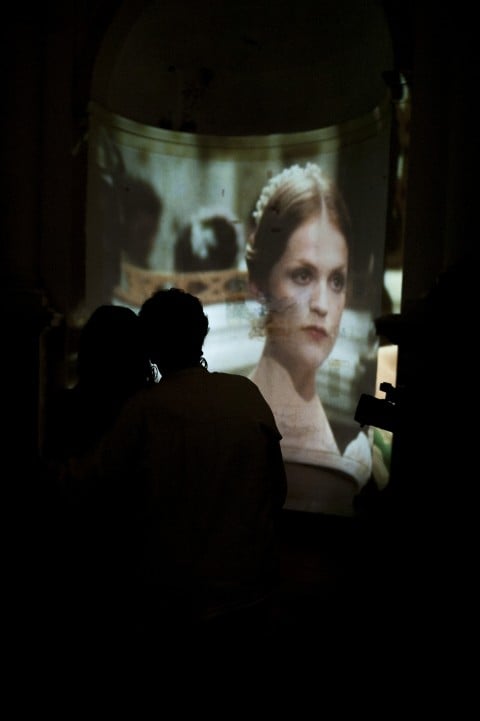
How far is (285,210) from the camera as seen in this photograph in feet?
13.6

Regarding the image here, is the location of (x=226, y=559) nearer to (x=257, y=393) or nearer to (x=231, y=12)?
(x=257, y=393)

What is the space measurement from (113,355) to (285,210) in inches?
120

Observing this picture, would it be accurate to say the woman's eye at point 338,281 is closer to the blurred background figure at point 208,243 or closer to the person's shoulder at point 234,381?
the blurred background figure at point 208,243

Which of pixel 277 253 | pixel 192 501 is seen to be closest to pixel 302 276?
pixel 277 253

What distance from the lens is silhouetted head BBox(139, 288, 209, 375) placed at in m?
1.18

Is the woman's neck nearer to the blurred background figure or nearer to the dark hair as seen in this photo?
the dark hair

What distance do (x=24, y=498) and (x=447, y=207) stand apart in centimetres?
217

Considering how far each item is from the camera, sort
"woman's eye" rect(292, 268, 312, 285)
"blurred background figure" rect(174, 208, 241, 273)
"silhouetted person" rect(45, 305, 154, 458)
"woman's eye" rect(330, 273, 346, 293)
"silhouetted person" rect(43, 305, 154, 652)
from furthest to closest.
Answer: "blurred background figure" rect(174, 208, 241, 273) < "woman's eye" rect(292, 268, 312, 285) < "woman's eye" rect(330, 273, 346, 293) < "silhouetted person" rect(45, 305, 154, 458) < "silhouetted person" rect(43, 305, 154, 652)

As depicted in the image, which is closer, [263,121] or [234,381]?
[234,381]

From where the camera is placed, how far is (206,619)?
1.10 meters

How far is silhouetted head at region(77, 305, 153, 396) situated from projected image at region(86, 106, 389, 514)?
8.29 ft

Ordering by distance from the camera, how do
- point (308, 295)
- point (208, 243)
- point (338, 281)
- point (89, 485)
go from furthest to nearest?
point (208, 243), point (308, 295), point (338, 281), point (89, 485)

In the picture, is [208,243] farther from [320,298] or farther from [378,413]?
[378,413]

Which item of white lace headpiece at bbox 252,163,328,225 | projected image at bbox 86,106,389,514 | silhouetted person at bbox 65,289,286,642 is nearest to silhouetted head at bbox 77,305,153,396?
silhouetted person at bbox 65,289,286,642
